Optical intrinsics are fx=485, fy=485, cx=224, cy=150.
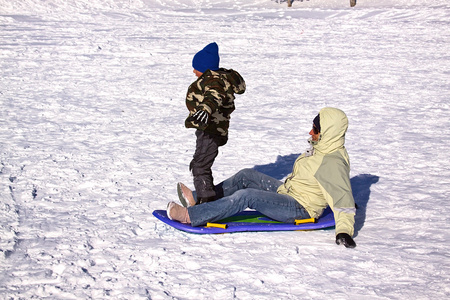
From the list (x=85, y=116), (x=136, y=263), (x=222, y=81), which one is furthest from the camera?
(x=85, y=116)

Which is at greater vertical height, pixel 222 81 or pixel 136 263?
pixel 222 81

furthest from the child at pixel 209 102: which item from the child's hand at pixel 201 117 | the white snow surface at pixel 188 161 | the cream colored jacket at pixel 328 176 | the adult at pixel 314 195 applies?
the cream colored jacket at pixel 328 176

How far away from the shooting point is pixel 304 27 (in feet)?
59.1

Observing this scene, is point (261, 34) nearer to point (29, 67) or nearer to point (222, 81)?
point (29, 67)

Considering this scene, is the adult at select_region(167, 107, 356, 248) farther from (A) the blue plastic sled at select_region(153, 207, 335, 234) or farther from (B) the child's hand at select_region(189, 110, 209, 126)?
(B) the child's hand at select_region(189, 110, 209, 126)

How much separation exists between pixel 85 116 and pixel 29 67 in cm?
434

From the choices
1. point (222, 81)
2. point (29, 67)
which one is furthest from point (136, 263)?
point (29, 67)

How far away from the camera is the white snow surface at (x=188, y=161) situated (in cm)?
325

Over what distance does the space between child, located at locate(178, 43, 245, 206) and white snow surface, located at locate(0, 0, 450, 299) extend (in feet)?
1.75

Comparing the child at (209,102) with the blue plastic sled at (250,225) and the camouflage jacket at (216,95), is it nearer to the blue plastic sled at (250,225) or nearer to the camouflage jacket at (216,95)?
the camouflage jacket at (216,95)

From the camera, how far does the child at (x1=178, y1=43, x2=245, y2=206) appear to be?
13.0 ft

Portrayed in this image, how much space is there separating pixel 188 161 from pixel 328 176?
2437mm

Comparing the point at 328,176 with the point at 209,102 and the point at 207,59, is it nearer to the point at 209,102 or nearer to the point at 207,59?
the point at 209,102

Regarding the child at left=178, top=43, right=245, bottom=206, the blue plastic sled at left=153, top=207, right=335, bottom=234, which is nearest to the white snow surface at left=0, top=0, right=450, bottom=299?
the blue plastic sled at left=153, top=207, right=335, bottom=234
